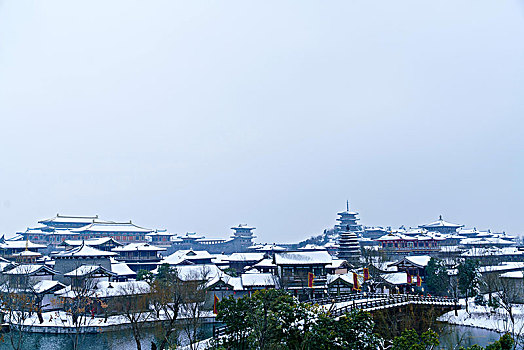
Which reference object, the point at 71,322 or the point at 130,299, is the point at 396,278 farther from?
the point at 71,322

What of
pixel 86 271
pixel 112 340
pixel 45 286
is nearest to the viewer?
pixel 112 340

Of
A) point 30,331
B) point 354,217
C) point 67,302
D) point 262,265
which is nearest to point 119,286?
point 67,302

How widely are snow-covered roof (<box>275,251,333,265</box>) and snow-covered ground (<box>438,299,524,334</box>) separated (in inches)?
420

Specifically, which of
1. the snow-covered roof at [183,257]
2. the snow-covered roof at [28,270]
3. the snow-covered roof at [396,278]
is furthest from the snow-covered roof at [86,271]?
the snow-covered roof at [396,278]

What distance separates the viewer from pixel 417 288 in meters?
47.2

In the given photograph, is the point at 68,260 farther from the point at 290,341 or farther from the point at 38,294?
the point at 290,341

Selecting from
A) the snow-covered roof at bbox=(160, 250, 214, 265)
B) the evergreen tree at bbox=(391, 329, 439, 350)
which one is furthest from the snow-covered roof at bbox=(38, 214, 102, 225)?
the evergreen tree at bbox=(391, 329, 439, 350)

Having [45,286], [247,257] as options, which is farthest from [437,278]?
[45,286]

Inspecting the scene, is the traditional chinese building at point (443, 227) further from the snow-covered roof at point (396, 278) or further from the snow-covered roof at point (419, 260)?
the snow-covered roof at point (396, 278)

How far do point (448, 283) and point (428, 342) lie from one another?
31936mm

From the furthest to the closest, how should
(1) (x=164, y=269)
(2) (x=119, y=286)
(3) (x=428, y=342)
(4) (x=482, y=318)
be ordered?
(1) (x=164, y=269) < (2) (x=119, y=286) < (4) (x=482, y=318) < (3) (x=428, y=342)

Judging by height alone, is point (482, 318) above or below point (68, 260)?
below

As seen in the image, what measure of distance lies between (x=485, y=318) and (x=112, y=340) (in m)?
28.8

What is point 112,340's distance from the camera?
3191 centimetres
